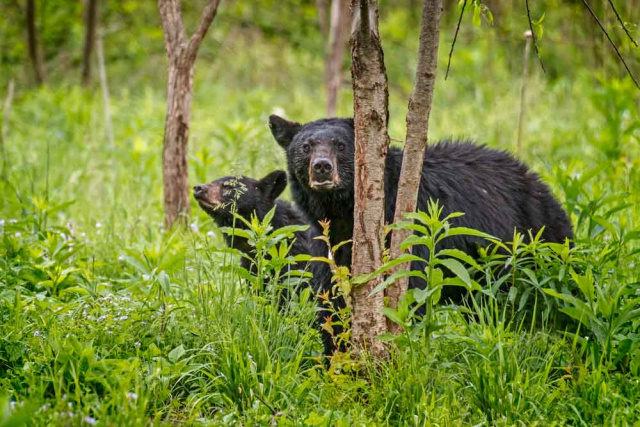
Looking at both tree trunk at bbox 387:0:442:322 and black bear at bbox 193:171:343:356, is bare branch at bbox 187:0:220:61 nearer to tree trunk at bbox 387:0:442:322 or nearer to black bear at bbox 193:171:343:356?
black bear at bbox 193:171:343:356

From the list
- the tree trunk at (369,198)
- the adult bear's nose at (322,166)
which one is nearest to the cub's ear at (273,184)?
the adult bear's nose at (322,166)

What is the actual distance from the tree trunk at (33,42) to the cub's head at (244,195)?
8051 millimetres

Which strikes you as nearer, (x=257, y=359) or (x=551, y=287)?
(x=257, y=359)

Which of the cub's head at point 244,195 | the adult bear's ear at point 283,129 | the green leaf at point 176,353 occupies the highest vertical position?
the adult bear's ear at point 283,129

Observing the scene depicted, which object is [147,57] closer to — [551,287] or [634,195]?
[634,195]

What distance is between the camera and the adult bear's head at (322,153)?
443cm

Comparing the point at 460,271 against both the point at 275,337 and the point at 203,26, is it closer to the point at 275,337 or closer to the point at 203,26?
the point at 275,337

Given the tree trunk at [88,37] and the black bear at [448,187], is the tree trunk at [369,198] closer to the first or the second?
the black bear at [448,187]

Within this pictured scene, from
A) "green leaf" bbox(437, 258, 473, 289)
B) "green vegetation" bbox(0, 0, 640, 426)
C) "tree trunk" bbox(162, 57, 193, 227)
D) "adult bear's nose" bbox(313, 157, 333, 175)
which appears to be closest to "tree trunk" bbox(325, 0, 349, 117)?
"green vegetation" bbox(0, 0, 640, 426)

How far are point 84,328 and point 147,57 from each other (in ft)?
37.5

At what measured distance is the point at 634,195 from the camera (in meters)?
4.98

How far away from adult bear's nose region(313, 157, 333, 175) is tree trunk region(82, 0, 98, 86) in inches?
315

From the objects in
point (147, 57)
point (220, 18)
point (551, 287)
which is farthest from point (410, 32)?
point (551, 287)

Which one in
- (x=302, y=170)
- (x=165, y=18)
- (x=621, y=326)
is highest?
(x=165, y=18)
